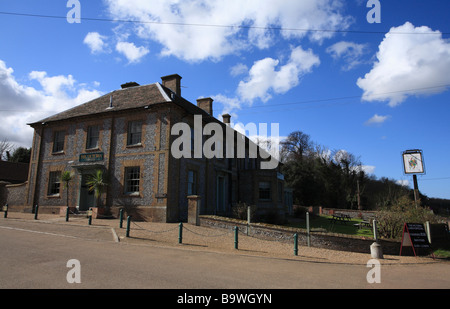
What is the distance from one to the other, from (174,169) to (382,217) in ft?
37.0

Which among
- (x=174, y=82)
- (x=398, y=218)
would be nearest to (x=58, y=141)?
(x=174, y=82)

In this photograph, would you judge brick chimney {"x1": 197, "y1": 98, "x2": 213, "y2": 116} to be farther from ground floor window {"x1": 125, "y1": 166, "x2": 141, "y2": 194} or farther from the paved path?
the paved path

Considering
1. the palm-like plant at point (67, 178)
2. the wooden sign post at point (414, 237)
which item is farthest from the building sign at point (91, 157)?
the wooden sign post at point (414, 237)

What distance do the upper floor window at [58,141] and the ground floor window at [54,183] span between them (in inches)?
68.9

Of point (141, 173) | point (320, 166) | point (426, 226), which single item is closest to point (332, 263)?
point (426, 226)

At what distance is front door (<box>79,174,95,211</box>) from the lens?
63.1ft

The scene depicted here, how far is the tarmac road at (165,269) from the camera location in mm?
5977

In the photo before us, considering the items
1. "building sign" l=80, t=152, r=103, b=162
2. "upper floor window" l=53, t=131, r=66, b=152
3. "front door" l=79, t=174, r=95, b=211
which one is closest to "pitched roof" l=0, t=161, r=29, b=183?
"upper floor window" l=53, t=131, r=66, b=152

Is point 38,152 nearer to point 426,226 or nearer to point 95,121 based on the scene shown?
point 95,121

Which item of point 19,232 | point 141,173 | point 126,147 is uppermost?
point 126,147

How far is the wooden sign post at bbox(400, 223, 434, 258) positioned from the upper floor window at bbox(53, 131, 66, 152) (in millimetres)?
21424

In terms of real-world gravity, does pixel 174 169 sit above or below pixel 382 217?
above
